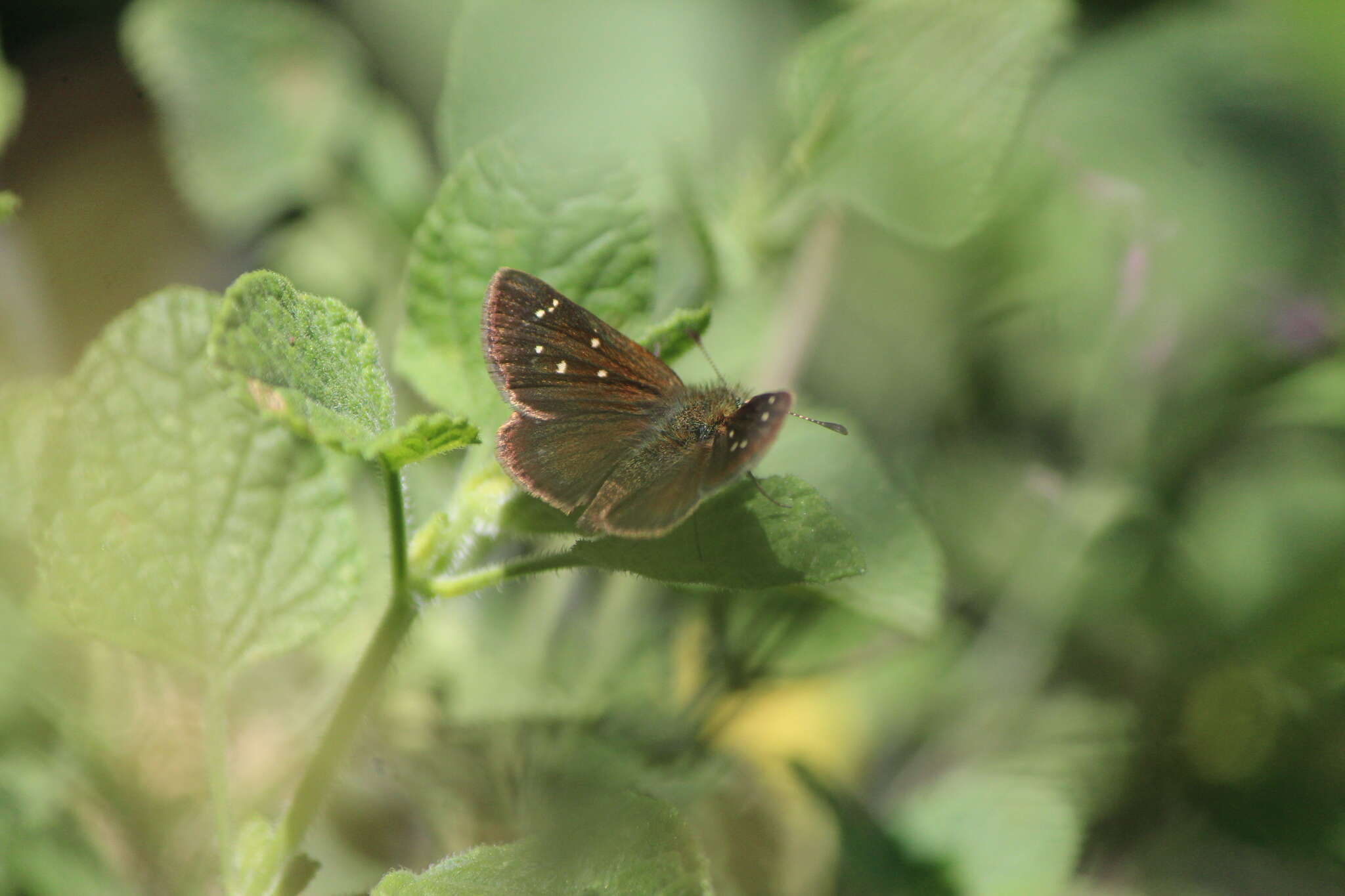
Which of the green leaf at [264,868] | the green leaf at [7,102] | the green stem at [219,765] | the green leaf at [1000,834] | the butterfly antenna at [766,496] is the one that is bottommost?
the green leaf at [1000,834]

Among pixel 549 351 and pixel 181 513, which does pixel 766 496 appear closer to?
pixel 549 351

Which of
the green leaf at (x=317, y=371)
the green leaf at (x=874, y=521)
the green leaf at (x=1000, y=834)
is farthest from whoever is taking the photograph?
the green leaf at (x=1000, y=834)

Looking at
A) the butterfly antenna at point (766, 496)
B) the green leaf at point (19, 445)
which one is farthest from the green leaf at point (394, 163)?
the butterfly antenna at point (766, 496)

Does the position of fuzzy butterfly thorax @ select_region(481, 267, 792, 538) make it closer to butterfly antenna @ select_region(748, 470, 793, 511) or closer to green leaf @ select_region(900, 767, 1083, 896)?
butterfly antenna @ select_region(748, 470, 793, 511)

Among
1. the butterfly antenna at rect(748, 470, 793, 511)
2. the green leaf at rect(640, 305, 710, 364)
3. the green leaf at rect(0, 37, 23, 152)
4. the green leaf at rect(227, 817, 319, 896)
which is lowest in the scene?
the green leaf at rect(227, 817, 319, 896)

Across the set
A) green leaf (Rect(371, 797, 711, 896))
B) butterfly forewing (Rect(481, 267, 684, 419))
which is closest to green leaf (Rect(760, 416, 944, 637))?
butterfly forewing (Rect(481, 267, 684, 419))

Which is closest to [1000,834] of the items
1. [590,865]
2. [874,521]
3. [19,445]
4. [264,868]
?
[874,521]

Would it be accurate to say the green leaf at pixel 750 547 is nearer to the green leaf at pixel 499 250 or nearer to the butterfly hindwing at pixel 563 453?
the butterfly hindwing at pixel 563 453
